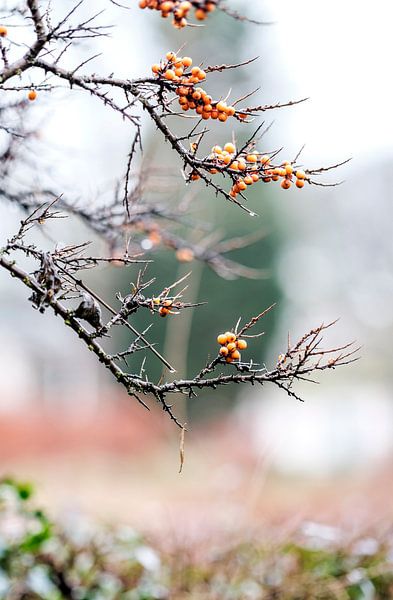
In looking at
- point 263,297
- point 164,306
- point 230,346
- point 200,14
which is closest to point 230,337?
point 230,346

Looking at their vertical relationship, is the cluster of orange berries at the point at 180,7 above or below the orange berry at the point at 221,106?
above

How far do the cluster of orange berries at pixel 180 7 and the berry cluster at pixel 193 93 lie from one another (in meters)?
0.10

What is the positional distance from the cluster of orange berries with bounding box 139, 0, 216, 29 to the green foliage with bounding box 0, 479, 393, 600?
7.11 feet

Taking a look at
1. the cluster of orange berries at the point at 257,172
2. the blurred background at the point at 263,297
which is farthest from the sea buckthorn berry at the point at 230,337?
the blurred background at the point at 263,297

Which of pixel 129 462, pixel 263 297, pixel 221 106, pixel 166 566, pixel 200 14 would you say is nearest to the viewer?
pixel 200 14

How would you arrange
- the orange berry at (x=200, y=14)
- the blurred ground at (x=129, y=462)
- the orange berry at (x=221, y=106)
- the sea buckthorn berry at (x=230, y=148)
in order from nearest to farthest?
the orange berry at (x=200, y=14)
the orange berry at (x=221, y=106)
the sea buckthorn berry at (x=230, y=148)
the blurred ground at (x=129, y=462)

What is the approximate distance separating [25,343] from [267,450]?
21074mm

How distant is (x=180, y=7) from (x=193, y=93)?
0.62 feet

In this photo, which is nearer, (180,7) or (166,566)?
(180,7)

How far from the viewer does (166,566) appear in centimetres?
313

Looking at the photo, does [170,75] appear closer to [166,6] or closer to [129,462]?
[166,6]

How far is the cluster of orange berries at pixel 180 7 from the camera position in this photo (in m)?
1.47

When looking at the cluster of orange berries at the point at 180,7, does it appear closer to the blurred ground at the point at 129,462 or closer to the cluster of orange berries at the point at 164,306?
the cluster of orange berries at the point at 164,306

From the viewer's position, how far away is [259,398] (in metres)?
13.5
